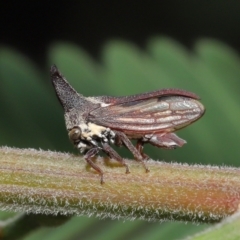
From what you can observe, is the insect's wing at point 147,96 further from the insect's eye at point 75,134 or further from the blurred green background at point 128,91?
the blurred green background at point 128,91

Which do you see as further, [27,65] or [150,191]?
[27,65]

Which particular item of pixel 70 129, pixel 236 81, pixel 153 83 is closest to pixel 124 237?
pixel 70 129

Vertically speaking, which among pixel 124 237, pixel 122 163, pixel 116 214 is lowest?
pixel 124 237

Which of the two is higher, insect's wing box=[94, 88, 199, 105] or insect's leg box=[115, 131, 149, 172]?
insect's wing box=[94, 88, 199, 105]

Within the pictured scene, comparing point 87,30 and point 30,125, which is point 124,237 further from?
point 87,30

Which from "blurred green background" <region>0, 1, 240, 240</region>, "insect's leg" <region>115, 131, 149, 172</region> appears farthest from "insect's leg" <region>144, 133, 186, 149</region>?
"blurred green background" <region>0, 1, 240, 240</region>

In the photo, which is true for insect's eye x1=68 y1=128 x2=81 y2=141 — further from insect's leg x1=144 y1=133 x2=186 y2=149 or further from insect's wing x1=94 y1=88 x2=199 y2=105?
insect's leg x1=144 y1=133 x2=186 y2=149
